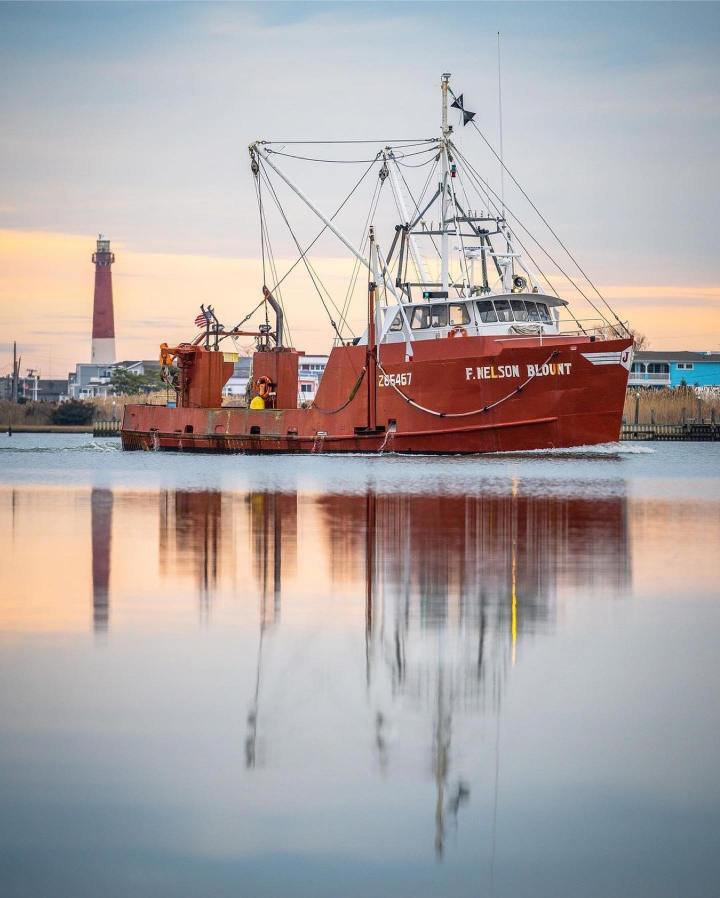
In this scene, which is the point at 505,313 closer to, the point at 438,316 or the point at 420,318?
the point at 438,316

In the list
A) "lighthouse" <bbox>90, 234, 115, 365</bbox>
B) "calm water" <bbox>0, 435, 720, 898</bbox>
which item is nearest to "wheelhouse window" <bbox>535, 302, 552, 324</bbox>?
"calm water" <bbox>0, 435, 720, 898</bbox>

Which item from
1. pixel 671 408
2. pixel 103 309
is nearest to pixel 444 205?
pixel 671 408

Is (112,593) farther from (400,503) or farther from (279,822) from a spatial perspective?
(400,503)

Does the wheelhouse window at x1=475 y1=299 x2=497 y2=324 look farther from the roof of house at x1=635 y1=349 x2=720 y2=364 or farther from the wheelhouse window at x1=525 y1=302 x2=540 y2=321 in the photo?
the roof of house at x1=635 y1=349 x2=720 y2=364

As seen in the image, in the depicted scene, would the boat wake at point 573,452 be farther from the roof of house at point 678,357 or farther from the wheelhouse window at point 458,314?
the roof of house at point 678,357

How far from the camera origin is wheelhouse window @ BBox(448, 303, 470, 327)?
151 feet

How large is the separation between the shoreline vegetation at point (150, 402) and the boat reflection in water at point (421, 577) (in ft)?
216

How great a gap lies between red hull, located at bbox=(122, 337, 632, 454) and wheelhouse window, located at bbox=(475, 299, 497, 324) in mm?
1390

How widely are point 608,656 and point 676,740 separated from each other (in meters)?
2.33

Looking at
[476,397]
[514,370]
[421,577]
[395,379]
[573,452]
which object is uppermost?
[514,370]

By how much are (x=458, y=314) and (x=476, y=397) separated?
342 centimetres

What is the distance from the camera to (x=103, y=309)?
132 meters

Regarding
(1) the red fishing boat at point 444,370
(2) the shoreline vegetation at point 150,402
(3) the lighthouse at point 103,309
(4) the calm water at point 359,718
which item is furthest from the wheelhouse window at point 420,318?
(3) the lighthouse at point 103,309

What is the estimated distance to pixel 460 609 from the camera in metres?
11.7
